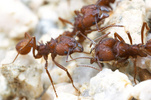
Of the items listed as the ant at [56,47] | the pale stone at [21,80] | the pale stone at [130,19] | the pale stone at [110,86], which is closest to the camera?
the pale stone at [110,86]

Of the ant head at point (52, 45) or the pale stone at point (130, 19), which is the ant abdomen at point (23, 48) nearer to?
the ant head at point (52, 45)

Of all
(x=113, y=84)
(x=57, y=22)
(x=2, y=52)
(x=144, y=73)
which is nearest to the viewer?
(x=113, y=84)

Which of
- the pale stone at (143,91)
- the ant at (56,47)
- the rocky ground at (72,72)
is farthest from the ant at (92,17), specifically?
the pale stone at (143,91)

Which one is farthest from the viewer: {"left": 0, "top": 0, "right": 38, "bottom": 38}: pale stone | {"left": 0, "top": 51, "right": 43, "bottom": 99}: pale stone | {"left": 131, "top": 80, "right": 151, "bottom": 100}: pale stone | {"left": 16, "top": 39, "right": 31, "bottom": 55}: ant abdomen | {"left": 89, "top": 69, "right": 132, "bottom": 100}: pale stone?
{"left": 0, "top": 0, "right": 38, "bottom": 38}: pale stone

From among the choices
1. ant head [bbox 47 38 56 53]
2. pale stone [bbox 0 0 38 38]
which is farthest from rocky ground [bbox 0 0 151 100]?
ant head [bbox 47 38 56 53]

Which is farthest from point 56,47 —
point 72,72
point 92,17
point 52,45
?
point 92,17

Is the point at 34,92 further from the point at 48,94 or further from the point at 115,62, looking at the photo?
the point at 115,62

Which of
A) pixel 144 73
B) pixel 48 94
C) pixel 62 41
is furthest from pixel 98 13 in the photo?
pixel 48 94

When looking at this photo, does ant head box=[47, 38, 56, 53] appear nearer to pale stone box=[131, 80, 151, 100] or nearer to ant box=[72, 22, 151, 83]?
ant box=[72, 22, 151, 83]
